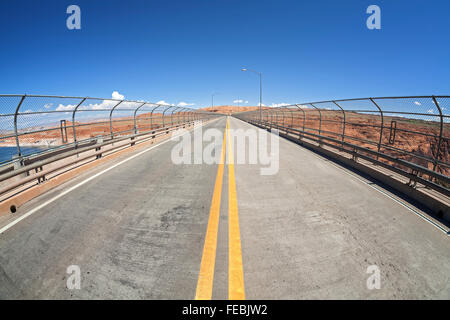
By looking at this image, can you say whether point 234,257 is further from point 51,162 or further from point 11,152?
point 11,152

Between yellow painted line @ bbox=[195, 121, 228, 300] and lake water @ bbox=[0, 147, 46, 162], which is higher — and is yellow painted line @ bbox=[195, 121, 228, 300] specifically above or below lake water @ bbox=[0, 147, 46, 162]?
below

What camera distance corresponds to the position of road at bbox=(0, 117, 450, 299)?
2.23 metres

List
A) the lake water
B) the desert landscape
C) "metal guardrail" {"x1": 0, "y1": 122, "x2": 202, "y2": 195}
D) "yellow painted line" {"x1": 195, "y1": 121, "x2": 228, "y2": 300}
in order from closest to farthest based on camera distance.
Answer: "yellow painted line" {"x1": 195, "y1": 121, "x2": 228, "y2": 300}, "metal guardrail" {"x1": 0, "y1": 122, "x2": 202, "y2": 195}, the lake water, the desert landscape

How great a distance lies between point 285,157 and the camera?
8719 millimetres

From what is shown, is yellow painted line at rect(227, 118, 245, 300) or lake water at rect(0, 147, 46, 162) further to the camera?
lake water at rect(0, 147, 46, 162)

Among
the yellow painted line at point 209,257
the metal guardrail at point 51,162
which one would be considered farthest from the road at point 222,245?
the metal guardrail at point 51,162

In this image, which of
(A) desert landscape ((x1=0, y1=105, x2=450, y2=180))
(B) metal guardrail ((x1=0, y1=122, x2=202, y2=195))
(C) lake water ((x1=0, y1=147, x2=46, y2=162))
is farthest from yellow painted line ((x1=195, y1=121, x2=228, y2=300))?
(C) lake water ((x1=0, y1=147, x2=46, y2=162))

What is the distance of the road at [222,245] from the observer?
223cm

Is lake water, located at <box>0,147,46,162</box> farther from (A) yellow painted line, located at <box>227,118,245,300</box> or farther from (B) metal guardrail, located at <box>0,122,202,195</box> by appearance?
(A) yellow painted line, located at <box>227,118,245,300</box>

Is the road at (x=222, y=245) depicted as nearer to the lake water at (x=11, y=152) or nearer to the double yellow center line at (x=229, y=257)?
the double yellow center line at (x=229, y=257)
